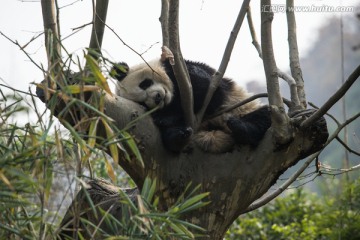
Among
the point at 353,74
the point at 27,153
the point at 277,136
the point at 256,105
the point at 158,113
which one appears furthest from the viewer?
the point at 256,105

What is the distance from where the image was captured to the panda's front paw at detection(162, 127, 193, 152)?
3.55 metres

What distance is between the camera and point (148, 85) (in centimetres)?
484

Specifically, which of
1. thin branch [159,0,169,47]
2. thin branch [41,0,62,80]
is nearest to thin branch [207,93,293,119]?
thin branch [159,0,169,47]

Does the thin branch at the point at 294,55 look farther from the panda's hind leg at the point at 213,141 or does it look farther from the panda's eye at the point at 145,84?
the panda's eye at the point at 145,84

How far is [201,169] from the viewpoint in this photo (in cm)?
362

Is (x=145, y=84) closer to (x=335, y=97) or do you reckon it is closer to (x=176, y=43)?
(x=176, y=43)

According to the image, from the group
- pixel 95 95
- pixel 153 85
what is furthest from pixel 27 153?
pixel 153 85

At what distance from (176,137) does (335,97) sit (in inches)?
36.8

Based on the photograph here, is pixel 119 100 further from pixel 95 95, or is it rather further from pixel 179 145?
pixel 95 95

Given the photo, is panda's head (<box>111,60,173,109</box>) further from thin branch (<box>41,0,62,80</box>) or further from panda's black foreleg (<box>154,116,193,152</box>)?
thin branch (<box>41,0,62,80</box>)

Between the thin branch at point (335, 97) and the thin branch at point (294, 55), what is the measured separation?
0.46 meters

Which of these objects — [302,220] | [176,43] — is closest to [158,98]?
[176,43]

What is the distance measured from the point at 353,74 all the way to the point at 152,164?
1.24 metres

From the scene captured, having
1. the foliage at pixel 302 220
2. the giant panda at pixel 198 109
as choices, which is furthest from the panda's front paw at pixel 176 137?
the foliage at pixel 302 220
